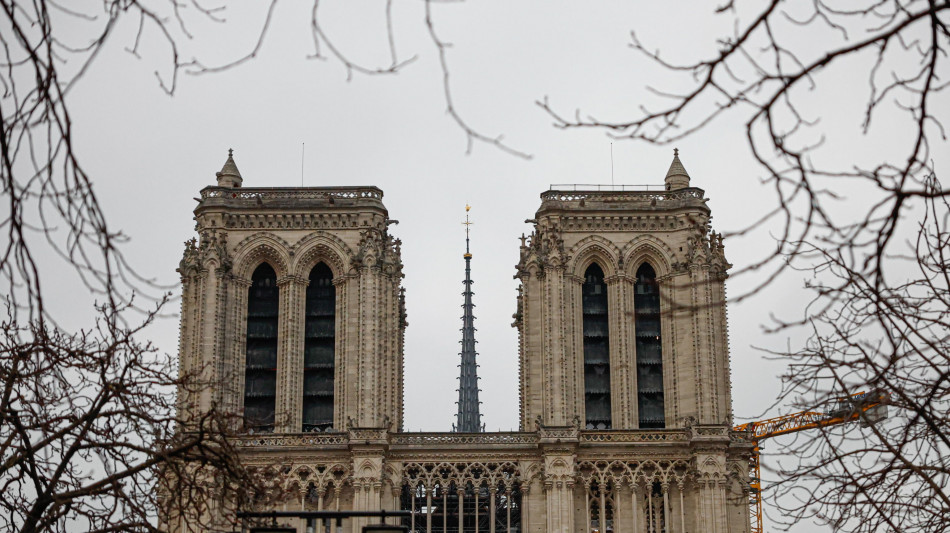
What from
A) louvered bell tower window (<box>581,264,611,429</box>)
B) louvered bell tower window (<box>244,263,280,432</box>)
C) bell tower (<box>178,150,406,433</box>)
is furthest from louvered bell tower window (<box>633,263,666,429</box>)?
louvered bell tower window (<box>244,263,280,432</box>)

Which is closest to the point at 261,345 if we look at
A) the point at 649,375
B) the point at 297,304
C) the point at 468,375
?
the point at 297,304

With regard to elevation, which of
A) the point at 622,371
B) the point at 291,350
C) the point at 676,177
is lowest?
the point at 622,371

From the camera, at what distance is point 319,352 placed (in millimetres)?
48062

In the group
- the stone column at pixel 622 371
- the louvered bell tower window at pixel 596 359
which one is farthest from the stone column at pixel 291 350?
the stone column at pixel 622 371

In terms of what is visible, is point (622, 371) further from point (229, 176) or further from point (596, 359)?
point (229, 176)

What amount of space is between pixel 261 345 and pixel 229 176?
20.6 feet

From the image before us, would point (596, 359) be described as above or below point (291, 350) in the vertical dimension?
below

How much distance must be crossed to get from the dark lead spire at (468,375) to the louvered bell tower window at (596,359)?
3090 centimetres

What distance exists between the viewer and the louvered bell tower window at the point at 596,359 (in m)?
47.6

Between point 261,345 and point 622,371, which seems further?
point 261,345

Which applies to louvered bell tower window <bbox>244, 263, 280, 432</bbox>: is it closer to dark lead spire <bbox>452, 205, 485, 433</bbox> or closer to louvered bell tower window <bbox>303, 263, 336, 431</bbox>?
louvered bell tower window <bbox>303, 263, 336, 431</bbox>

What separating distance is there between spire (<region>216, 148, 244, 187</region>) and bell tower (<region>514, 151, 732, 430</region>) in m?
10.2

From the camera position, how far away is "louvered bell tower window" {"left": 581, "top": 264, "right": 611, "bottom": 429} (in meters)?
47.6

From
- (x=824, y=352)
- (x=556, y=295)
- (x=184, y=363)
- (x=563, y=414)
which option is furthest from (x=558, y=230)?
(x=824, y=352)
